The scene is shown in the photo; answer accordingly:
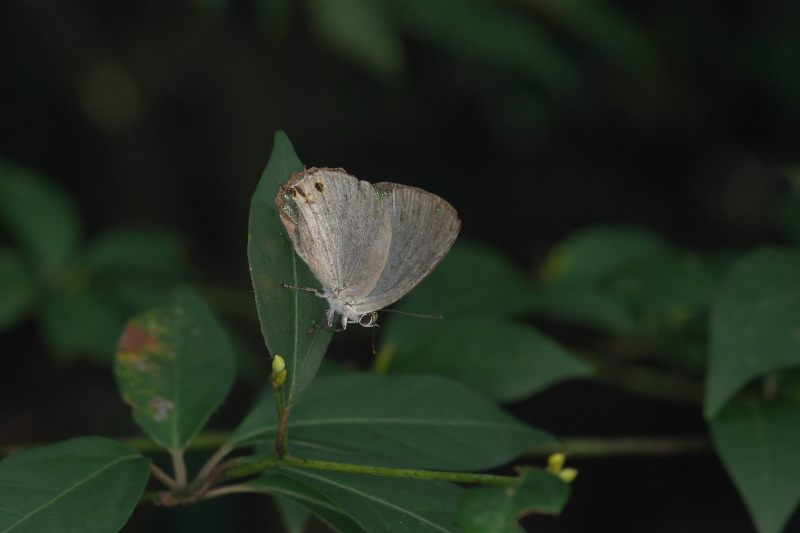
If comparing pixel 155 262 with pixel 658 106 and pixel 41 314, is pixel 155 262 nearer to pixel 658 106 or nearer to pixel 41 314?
pixel 41 314

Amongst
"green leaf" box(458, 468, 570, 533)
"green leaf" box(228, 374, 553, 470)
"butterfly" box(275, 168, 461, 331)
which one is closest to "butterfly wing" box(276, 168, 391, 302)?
"butterfly" box(275, 168, 461, 331)

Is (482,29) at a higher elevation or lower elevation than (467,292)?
higher

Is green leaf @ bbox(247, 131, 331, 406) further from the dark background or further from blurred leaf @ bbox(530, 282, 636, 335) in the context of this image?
the dark background

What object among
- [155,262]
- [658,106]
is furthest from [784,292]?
[658,106]

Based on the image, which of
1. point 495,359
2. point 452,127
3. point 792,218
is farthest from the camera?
point 452,127

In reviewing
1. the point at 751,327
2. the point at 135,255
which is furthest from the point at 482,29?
the point at 751,327

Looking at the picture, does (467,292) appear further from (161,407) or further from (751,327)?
(161,407)
